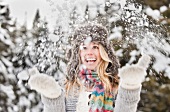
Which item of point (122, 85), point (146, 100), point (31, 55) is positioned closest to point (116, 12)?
point (31, 55)

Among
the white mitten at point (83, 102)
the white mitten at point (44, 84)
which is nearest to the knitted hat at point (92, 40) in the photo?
the white mitten at point (83, 102)

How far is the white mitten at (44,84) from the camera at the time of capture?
8.56 ft

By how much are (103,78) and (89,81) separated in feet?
0.23

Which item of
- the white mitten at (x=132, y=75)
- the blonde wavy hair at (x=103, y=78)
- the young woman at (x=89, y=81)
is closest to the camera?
the white mitten at (x=132, y=75)

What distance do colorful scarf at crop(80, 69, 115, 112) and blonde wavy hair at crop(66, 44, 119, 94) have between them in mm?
22

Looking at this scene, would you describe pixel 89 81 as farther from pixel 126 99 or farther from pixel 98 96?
pixel 126 99

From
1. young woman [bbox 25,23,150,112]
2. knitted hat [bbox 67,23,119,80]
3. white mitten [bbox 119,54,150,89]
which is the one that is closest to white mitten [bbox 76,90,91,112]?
young woman [bbox 25,23,150,112]

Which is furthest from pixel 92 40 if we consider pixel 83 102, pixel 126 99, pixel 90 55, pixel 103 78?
pixel 126 99

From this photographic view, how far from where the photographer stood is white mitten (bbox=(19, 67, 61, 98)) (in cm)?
261

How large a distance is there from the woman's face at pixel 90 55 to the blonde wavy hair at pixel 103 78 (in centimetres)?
2

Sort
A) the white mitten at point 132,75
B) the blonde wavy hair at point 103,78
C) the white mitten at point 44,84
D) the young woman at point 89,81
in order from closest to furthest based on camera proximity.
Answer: the white mitten at point 132,75 → the white mitten at point 44,84 → the young woman at point 89,81 → the blonde wavy hair at point 103,78

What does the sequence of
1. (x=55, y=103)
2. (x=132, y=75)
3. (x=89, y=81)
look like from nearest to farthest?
(x=132, y=75), (x=55, y=103), (x=89, y=81)

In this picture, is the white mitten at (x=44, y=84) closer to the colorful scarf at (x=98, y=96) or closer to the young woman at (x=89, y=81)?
the young woman at (x=89, y=81)

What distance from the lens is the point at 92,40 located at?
9.61 feet
